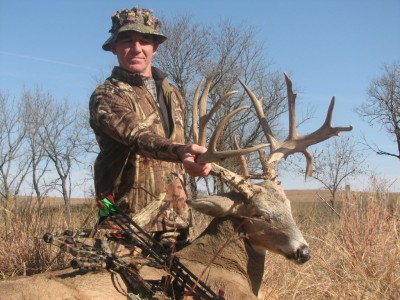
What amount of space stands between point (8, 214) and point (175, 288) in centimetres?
289

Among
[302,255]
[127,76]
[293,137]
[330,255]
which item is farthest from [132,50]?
[330,255]

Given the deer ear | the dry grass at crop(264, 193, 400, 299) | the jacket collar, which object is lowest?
the dry grass at crop(264, 193, 400, 299)

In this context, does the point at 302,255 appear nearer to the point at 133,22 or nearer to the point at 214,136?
the point at 214,136

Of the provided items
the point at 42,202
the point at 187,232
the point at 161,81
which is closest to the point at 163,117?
the point at 161,81

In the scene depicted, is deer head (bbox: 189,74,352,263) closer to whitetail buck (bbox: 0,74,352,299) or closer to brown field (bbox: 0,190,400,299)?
whitetail buck (bbox: 0,74,352,299)

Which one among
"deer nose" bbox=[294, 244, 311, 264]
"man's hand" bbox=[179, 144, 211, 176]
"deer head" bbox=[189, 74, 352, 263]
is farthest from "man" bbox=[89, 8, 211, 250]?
"deer nose" bbox=[294, 244, 311, 264]

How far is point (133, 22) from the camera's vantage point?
476 centimetres

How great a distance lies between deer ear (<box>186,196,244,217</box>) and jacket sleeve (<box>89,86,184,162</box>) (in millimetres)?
548

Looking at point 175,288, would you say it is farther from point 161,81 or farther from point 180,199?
point 161,81

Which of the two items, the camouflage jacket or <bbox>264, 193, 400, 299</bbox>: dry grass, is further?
<bbox>264, 193, 400, 299</bbox>: dry grass

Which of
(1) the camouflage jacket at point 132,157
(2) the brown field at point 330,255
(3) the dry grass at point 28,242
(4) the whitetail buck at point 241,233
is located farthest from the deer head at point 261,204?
(3) the dry grass at point 28,242

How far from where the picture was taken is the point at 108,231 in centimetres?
430

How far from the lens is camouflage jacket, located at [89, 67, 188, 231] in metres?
4.46

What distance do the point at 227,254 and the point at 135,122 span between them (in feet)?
4.18
